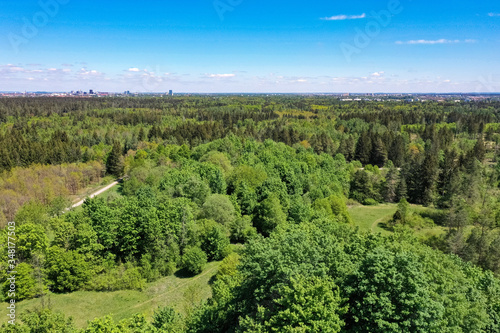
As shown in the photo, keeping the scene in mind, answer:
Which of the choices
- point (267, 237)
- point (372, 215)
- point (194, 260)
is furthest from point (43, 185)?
point (372, 215)

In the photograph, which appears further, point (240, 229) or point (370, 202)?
point (370, 202)

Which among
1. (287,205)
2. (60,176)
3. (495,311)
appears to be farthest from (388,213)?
(60,176)

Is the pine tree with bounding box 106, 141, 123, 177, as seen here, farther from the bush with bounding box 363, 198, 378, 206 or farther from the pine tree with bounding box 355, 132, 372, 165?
the pine tree with bounding box 355, 132, 372, 165

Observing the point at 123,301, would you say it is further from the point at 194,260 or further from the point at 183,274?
the point at 194,260

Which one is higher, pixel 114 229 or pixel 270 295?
pixel 270 295

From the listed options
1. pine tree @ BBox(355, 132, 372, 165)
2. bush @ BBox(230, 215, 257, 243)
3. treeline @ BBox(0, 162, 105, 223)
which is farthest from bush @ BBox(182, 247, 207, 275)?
pine tree @ BBox(355, 132, 372, 165)

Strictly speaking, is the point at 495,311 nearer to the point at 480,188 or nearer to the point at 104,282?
the point at 104,282

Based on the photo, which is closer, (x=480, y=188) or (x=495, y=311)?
(x=495, y=311)
